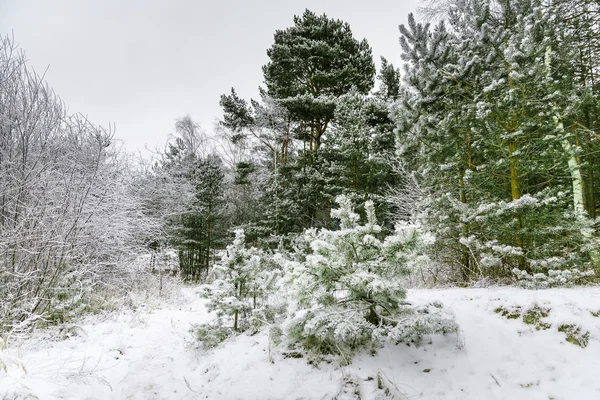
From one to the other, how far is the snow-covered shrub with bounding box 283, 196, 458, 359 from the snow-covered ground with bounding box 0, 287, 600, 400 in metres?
0.32

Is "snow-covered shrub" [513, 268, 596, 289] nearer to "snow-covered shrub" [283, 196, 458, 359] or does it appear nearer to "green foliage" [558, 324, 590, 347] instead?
"green foliage" [558, 324, 590, 347]

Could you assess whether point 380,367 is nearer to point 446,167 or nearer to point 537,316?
→ point 537,316

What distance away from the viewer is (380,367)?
3211mm

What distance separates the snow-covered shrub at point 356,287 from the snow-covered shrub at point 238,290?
1196 mm

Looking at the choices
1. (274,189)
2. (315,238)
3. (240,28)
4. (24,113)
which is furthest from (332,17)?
(240,28)

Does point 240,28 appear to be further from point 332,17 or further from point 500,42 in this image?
point 500,42

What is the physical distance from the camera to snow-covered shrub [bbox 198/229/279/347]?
4.48m

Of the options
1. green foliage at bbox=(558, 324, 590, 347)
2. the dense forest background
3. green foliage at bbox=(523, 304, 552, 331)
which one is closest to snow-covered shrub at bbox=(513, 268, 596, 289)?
the dense forest background

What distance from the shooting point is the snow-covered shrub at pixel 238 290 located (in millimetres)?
4480

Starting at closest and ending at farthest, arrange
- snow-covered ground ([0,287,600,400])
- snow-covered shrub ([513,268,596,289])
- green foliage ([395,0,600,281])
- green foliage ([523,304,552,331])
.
A: 1. snow-covered ground ([0,287,600,400])
2. green foliage ([523,304,552,331])
3. snow-covered shrub ([513,268,596,289])
4. green foliage ([395,0,600,281])

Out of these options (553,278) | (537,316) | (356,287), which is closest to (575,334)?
(537,316)

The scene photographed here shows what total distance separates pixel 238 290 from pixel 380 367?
96.4 inches

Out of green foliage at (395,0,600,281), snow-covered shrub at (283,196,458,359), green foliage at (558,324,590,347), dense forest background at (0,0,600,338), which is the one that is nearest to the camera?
green foliage at (558,324,590,347)

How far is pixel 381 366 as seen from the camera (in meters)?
3.23
